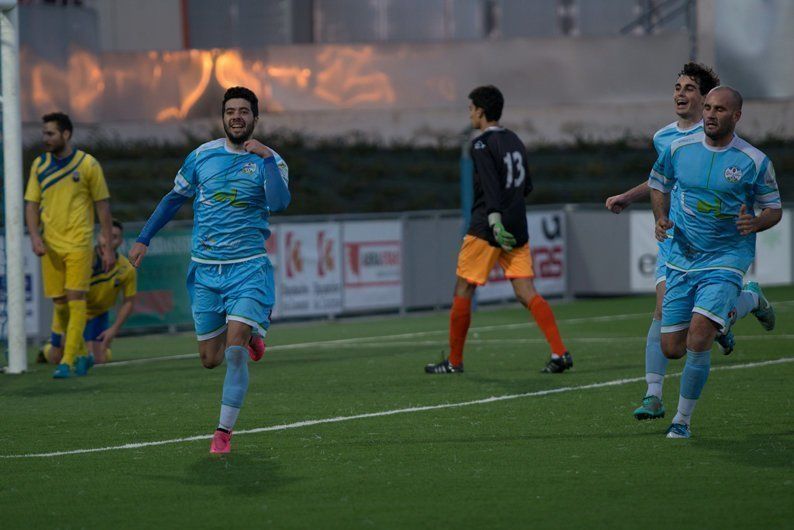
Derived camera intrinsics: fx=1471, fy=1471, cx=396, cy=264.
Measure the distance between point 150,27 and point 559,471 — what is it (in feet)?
88.5

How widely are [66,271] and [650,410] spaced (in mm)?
5907

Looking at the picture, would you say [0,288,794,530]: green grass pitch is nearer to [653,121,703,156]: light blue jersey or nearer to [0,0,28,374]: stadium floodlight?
[0,0,28,374]: stadium floodlight

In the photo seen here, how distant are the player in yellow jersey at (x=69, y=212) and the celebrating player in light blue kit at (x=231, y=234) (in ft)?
13.9

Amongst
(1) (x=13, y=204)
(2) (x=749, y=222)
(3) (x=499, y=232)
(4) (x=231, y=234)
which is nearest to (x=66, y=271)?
(1) (x=13, y=204)

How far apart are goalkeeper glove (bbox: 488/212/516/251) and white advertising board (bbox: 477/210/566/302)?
9359mm

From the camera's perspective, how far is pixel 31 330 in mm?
16297

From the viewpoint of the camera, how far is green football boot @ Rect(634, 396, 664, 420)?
907 centimetres

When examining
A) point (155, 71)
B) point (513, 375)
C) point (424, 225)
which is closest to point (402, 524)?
point (513, 375)

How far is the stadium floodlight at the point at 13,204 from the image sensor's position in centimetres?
1295

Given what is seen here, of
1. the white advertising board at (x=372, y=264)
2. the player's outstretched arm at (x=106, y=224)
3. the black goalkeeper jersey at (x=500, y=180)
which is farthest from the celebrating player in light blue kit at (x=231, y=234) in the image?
the white advertising board at (x=372, y=264)

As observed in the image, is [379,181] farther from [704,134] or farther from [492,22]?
[704,134]

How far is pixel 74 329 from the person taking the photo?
1271 centimetres

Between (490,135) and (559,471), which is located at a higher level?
(490,135)

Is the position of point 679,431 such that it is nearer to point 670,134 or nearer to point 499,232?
point 670,134
